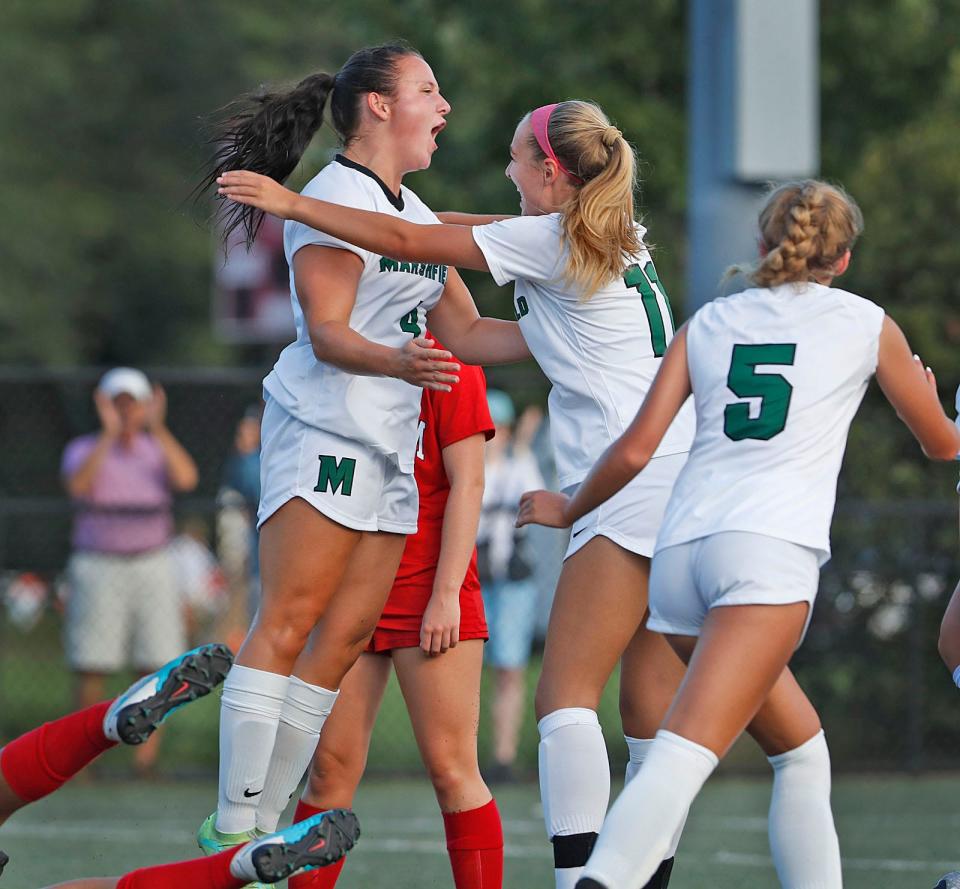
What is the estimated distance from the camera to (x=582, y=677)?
172 inches

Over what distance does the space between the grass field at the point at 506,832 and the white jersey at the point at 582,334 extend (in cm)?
228

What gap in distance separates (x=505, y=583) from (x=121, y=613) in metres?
2.17

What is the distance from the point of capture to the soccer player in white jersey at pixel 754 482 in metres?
3.71

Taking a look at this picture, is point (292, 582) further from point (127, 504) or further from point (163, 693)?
point (127, 504)

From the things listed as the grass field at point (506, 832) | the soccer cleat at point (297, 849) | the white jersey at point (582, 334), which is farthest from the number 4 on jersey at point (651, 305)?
the grass field at point (506, 832)

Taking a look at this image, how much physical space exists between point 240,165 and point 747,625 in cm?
193

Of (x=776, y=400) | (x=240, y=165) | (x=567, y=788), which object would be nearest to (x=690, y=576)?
(x=776, y=400)

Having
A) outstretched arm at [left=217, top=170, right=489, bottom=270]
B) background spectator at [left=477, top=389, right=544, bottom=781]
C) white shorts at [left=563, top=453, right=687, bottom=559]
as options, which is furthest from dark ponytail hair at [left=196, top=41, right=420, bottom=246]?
background spectator at [left=477, top=389, right=544, bottom=781]

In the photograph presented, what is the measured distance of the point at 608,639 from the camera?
4312 mm

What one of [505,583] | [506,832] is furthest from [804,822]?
[505,583]

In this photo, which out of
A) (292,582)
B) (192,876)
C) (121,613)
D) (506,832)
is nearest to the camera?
(192,876)

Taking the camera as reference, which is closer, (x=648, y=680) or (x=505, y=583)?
(x=648, y=680)

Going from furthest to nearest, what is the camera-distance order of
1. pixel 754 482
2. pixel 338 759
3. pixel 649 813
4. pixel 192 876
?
pixel 338 759
pixel 192 876
pixel 754 482
pixel 649 813

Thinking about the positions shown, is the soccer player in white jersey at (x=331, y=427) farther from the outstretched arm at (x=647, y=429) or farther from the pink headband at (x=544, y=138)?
the outstretched arm at (x=647, y=429)
